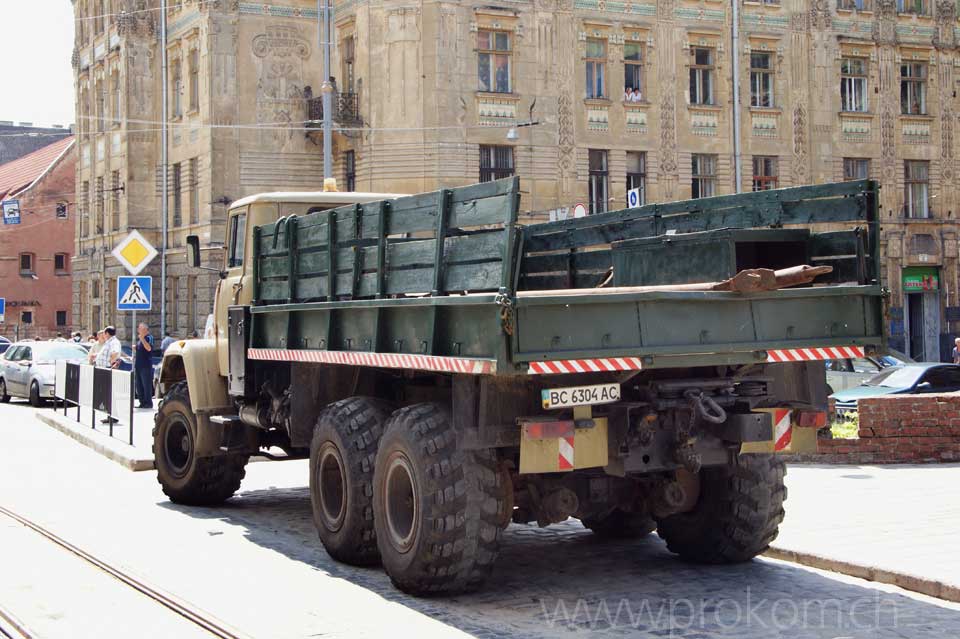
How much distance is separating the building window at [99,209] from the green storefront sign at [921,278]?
A: 1253 inches

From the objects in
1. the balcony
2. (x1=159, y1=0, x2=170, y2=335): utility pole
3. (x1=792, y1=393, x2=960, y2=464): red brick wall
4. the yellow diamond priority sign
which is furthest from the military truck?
(x1=159, y1=0, x2=170, y2=335): utility pole

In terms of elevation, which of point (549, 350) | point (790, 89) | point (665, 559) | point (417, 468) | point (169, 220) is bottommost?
point (665, 559)

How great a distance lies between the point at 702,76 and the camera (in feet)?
133

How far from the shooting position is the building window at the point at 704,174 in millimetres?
40719

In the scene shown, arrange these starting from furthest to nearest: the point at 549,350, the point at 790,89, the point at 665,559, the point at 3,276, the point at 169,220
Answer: the point at 3,276 < the point at 169,220 < the point at 790,89 < the point at 665,559 < the point at 549,350

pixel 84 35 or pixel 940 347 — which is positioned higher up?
pixel 84 35

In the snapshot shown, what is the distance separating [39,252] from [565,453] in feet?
202

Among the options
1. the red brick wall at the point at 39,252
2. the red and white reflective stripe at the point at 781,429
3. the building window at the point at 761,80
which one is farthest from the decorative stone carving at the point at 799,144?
the red brick wall at the point at 39,252

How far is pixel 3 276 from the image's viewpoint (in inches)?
2495

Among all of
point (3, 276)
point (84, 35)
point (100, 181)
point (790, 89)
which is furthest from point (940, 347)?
point (3, 276)

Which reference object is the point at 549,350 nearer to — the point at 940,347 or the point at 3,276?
the point at 940,347

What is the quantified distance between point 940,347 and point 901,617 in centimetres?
3794

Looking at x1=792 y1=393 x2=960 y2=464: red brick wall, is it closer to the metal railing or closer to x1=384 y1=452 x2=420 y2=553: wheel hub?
x1=384 y1=452 x2=420 y2=553: wheel hub

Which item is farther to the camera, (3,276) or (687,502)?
(3,276)
